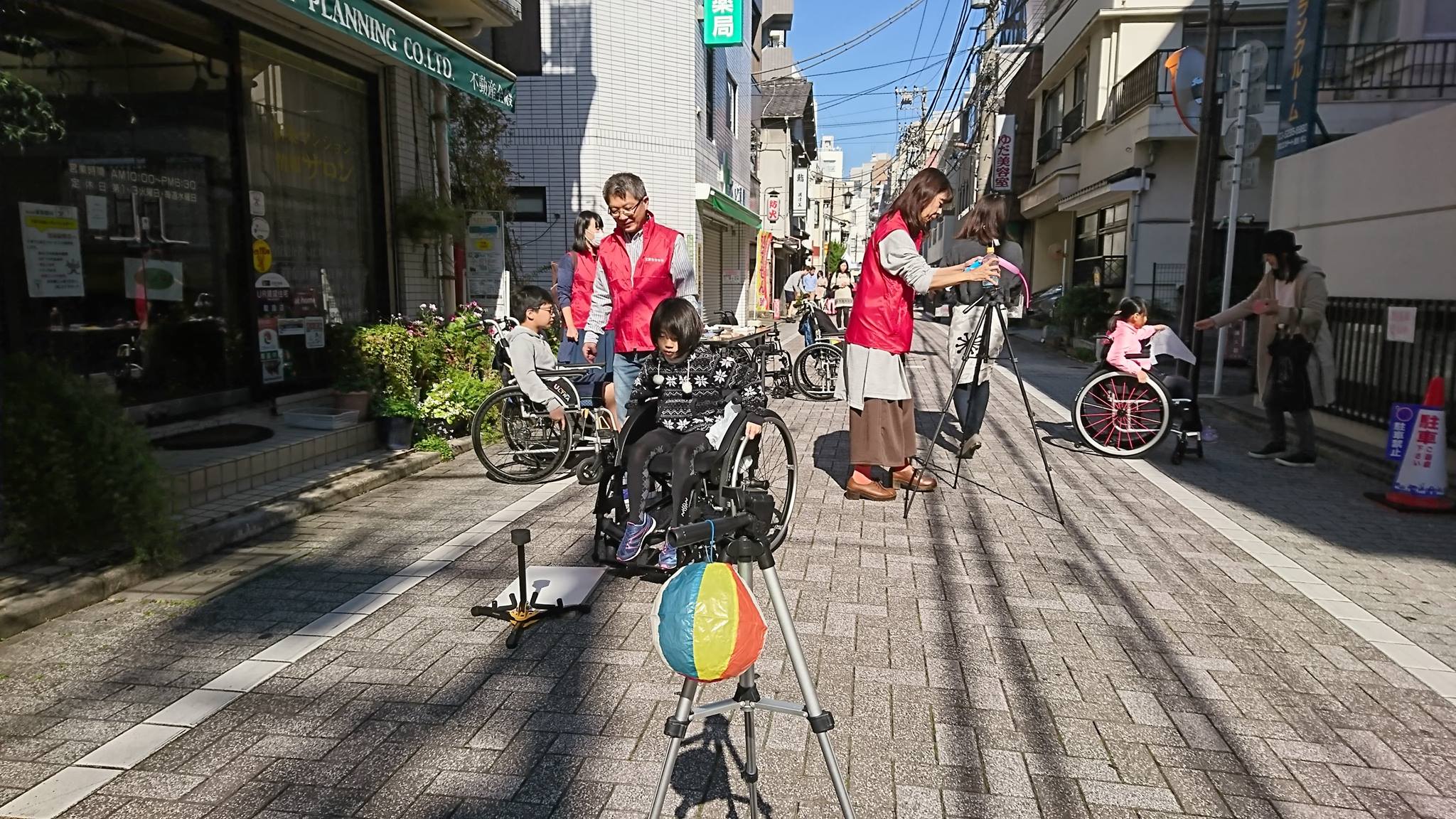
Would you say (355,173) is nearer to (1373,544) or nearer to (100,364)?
(100,364)

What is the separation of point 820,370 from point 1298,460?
5337mm

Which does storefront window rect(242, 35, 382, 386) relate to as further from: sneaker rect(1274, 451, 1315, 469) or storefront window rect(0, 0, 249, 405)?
sneaker rect(1274, 451, 1315, 469)

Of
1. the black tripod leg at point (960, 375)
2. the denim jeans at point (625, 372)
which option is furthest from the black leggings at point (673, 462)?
the black tripod leg at point (960, 375)

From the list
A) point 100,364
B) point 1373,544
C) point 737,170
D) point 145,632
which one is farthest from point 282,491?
point 737,170

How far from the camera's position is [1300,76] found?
9.45 m

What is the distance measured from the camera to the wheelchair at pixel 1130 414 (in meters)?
7.09

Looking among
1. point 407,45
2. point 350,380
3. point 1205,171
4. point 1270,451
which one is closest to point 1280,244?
point 1270,451

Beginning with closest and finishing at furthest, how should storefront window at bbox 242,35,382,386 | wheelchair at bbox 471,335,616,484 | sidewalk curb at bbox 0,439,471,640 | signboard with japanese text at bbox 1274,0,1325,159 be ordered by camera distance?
1. sidewalk curb at bbox 0,439,471,640
2. wheelchair at bbox 471,335,616,484
3. storefront window at bbox 242,35,382,386
4. signboard with japanese text at bbox 1274,0,1325,159

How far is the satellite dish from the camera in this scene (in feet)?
36.5

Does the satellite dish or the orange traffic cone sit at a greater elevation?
the satellite dish

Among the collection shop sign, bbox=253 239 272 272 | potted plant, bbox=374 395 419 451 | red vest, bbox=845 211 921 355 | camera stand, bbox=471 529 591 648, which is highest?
shop sign, bbox=253 239 272 272

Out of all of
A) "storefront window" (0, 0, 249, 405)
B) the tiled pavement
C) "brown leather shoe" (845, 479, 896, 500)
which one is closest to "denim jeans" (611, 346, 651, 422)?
the tiled pavement

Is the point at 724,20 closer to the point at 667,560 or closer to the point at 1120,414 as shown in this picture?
the point at 1120,414

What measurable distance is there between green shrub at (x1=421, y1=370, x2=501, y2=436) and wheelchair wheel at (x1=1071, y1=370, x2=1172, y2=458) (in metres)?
5.14
